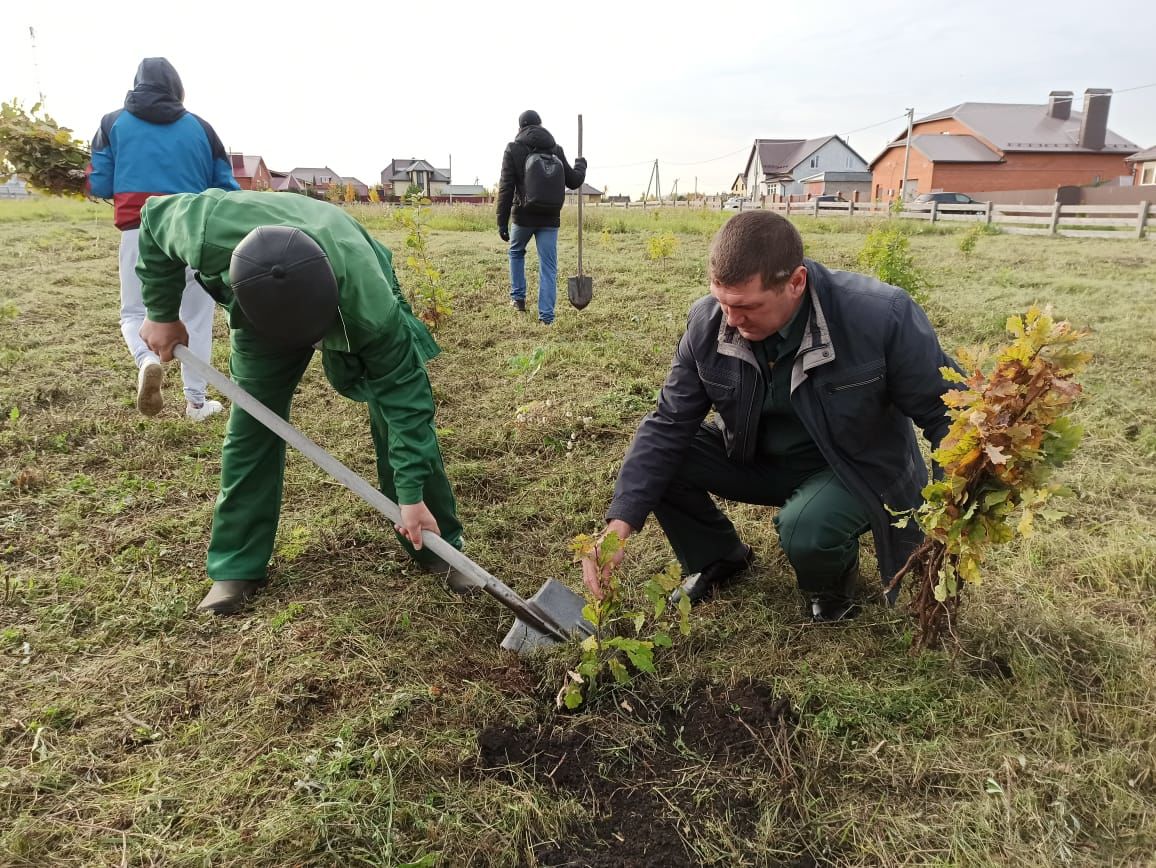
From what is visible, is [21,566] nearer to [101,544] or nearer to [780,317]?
[101,544]

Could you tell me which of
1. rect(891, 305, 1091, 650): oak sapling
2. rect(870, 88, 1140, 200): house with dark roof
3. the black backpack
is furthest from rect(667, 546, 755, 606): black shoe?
rect(870, 88, 1140, 200): house with dark roof

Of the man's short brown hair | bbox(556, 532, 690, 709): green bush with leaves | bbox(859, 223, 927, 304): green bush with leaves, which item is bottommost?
bbox(556, 532, 690, 709): green bush with leaves

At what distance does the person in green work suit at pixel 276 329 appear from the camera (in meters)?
1.91

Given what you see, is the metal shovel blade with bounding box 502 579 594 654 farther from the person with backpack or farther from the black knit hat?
the person with backpack

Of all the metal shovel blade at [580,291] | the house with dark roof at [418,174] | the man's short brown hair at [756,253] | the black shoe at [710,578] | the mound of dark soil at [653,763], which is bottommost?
the mound of dark soil at [653,763]

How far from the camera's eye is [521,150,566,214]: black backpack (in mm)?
6723

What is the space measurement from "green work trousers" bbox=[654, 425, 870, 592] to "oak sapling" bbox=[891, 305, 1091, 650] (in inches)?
13.1

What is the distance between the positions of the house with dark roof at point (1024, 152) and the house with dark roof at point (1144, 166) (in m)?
0.62

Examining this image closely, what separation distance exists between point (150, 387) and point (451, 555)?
1.21 meters

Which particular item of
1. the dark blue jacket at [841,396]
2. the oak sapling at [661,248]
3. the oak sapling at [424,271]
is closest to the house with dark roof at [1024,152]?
the oak sapling at [661,248]

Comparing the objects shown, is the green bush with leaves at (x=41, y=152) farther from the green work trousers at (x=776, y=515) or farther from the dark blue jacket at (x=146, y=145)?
the green work trousers at (x=776, y=515)

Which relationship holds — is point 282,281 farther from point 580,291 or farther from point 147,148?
point 580,291

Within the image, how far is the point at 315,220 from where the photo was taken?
222 centimetres

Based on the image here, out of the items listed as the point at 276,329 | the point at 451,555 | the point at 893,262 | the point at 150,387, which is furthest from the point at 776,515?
the point at 893,262
